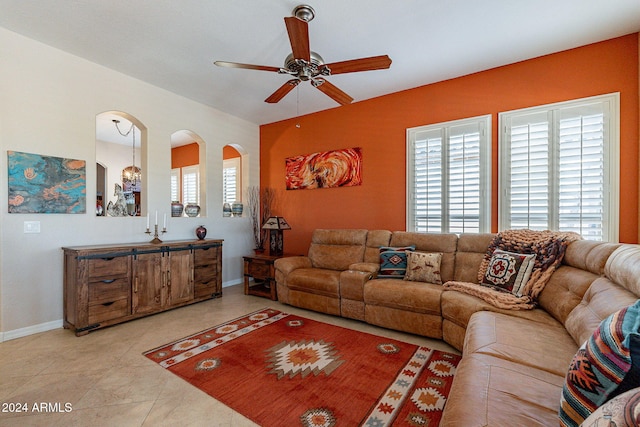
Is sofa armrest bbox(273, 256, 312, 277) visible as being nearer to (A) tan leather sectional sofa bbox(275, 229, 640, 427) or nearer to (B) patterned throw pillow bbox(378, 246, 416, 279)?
(A) tan leather sectional sofa bbox(275, 229, 640, 427)

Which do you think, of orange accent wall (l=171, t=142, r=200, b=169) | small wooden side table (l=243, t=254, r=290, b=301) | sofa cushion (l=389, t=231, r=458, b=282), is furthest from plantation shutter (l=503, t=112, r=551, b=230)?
orange accent wall (l=171, t=142, r=200, b=169)

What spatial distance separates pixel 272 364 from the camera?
2357 mm

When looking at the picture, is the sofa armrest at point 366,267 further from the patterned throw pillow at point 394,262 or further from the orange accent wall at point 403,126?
the orange accent wall at point 403,126

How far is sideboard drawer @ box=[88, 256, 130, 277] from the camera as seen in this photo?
3008mm

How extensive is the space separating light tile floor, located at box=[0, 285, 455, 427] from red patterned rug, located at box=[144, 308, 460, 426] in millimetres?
130

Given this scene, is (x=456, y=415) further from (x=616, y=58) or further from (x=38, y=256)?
(x=38, y=256)

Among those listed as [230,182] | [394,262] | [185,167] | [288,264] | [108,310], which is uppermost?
[185,167]

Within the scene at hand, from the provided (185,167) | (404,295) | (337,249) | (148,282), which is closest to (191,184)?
(185,167)

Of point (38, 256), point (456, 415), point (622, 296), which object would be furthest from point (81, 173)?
point (622, 296)

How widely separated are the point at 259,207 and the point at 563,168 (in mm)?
4558

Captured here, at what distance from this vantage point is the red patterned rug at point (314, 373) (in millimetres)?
1789

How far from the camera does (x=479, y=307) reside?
2365 mm

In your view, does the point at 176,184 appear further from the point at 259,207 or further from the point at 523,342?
the point at 523,342

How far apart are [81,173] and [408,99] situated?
420 cm
